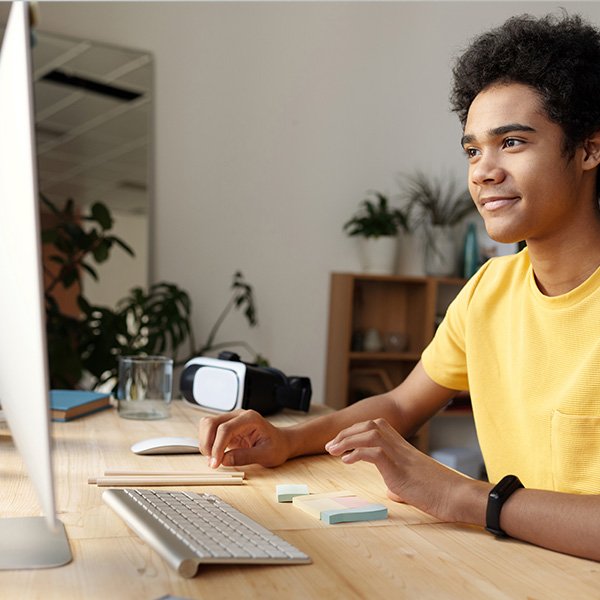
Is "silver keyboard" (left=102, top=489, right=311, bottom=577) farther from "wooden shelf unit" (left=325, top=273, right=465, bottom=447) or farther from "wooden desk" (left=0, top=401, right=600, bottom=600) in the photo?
"wooden shelf unit" (left=325, top=273, right=465, bottom=447)

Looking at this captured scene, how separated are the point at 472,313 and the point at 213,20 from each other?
2.73 metres

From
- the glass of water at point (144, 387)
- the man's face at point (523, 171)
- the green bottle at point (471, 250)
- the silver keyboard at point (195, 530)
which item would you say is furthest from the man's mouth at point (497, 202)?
the green bottle at point (471, 250)

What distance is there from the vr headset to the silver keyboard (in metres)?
0.69

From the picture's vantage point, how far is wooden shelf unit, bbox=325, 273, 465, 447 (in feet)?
12.8

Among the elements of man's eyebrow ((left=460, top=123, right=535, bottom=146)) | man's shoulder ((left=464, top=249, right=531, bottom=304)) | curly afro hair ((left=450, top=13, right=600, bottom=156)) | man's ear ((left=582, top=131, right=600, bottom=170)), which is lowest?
man's shoulder ((left=464, top=249, right=531, bottom=304))

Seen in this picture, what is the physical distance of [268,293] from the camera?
3873 millimetres

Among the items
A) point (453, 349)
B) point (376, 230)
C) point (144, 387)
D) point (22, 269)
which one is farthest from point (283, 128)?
point (22, 269)

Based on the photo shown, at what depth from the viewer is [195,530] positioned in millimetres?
886

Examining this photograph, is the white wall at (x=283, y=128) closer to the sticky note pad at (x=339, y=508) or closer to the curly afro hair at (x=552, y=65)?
the curly afro hair at (x=552, y=65)

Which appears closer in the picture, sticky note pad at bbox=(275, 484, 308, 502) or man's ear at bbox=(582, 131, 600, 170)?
sticky note pad at bbox=(275, 484, 308, 502)

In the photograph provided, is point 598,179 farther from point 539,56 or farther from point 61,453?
point 61,453

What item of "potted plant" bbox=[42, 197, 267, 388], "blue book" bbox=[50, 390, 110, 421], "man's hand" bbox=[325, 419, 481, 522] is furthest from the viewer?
"potted plant" bbox=[42, 197, 267, 388]

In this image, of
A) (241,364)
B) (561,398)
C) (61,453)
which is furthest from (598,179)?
(61,453)

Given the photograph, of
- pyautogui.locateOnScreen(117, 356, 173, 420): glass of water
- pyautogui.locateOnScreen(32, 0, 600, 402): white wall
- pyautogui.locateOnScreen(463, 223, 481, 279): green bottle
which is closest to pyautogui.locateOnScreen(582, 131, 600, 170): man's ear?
pyautogui.locateOnScreen(117, 356, 173, 420): glass of water
